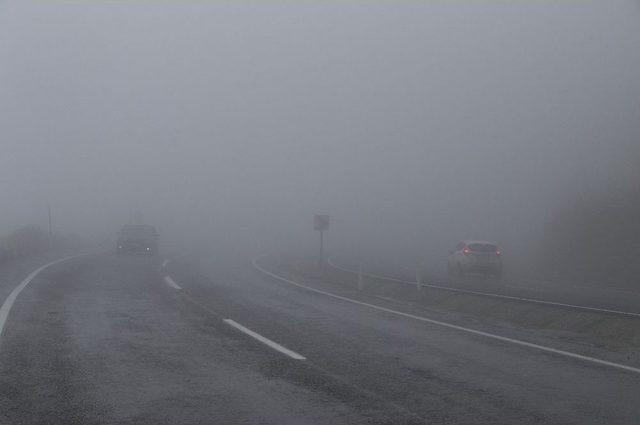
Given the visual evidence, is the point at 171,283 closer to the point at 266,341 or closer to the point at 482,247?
the point at 266,341

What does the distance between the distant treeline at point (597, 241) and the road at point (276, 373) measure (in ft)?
80.3

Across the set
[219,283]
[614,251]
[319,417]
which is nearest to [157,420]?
[319,417]

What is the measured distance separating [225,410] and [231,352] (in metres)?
3.03

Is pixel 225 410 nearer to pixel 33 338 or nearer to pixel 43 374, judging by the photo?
pixel 43 374

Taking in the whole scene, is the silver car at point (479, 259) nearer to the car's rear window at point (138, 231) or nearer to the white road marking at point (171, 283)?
the white road marking at point (171, 283)

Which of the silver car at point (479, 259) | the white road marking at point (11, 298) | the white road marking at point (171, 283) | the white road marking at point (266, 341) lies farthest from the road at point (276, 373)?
the silver car at point (479, 259)

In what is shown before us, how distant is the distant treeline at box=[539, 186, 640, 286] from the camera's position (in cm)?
3712

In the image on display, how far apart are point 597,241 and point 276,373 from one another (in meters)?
38.6

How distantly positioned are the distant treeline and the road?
24482 mm

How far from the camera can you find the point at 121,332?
35.5 feet

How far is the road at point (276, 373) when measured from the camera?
6301 millimetres

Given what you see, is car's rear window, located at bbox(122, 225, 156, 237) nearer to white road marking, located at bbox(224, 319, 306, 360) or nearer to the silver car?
the silver car

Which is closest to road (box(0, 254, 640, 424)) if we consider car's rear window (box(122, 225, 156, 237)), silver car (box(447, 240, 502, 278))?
silver car (box(447, 240, 502, 278))

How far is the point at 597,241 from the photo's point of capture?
42469mm
